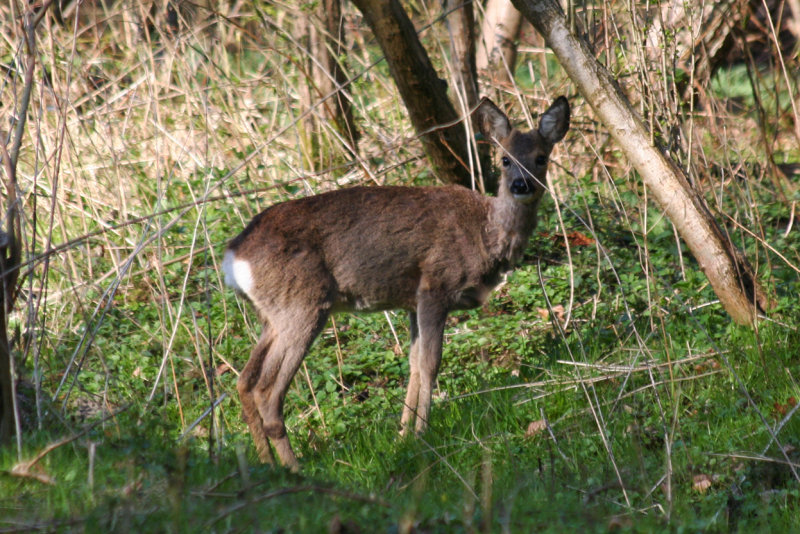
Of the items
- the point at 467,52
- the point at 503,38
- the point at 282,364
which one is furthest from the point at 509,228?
the point at 503,38

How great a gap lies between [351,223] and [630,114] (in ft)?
5.61

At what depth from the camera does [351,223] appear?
5.24 metres

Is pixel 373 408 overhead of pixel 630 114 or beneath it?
beneath

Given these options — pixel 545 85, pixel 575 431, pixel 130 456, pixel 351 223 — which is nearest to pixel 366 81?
pixel 545 85

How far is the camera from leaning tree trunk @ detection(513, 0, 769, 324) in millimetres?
5344

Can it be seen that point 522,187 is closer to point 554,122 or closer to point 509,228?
point 509,228

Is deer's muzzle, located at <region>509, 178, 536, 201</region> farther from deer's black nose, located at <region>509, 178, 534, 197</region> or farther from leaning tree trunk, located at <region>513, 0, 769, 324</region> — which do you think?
leaning tree trunk, located at <region>513, 0, 769, 324</region>

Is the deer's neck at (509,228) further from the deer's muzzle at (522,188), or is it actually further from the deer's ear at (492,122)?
the deer's ear at (492,122)

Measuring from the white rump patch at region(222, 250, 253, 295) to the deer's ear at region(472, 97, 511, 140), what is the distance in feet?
5.75

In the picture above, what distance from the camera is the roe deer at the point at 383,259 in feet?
16.4

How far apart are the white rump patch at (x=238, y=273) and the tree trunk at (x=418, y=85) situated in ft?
5.13

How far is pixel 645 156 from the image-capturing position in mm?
5402

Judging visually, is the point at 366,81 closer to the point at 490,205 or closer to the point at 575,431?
the point at 490,205

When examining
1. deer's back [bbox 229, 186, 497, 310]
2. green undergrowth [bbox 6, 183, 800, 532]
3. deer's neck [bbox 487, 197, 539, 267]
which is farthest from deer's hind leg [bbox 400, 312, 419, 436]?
deer's neck [bbox 487, 197, 539, 267]
